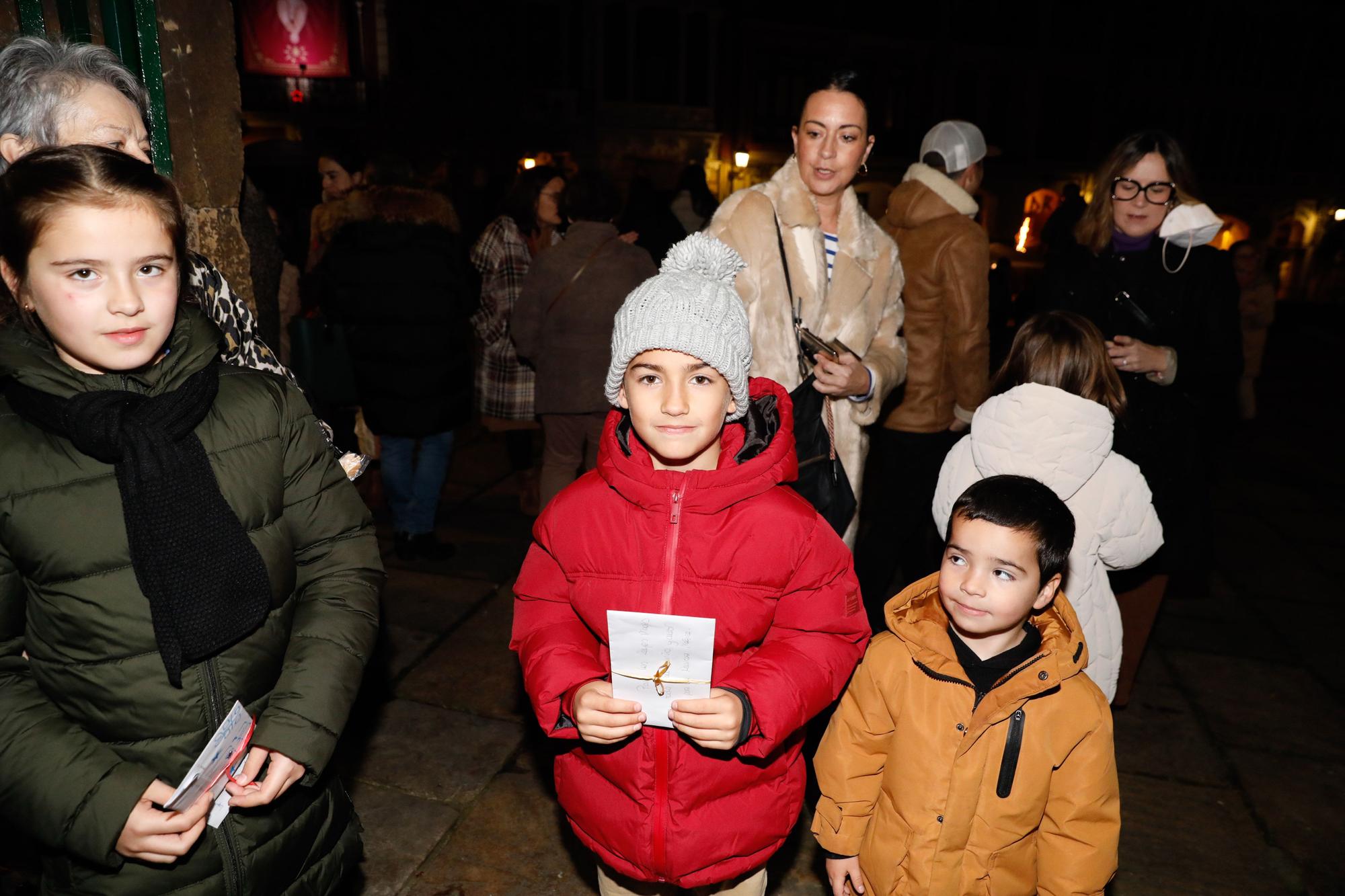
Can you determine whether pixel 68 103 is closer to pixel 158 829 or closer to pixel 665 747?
pixel 158 829

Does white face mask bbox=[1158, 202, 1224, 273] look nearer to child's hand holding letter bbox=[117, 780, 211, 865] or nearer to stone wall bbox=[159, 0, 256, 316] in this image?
stone wall bbox=[159, 0, 256, 316]

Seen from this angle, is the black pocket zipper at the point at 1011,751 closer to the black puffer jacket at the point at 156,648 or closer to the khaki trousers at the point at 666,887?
the khaki trousers at the point at 666,887

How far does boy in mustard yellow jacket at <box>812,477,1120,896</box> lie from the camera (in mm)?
1923

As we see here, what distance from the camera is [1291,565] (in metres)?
5.87

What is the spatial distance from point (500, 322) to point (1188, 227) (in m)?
3.79

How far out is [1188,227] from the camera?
318 centimetres

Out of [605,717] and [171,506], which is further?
[605,717]

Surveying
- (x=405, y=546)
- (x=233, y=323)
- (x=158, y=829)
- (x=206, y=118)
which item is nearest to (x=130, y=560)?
(x=158, y=829)

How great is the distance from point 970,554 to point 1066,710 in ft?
1.34

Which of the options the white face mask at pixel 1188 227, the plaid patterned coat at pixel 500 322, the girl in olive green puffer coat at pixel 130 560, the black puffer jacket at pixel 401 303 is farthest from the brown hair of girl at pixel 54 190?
the plaid patterned coat at pixel 500 322

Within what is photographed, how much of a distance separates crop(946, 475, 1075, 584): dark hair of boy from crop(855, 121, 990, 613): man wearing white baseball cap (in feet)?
4.99

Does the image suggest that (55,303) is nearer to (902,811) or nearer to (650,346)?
(650,346)

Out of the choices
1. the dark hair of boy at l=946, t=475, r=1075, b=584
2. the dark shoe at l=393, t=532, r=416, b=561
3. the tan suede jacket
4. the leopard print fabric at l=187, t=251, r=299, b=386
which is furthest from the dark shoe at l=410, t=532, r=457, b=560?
the dark hair of boy at l=946, t=475, r=1075, b=584

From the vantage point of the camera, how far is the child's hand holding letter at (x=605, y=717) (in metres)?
1.71
